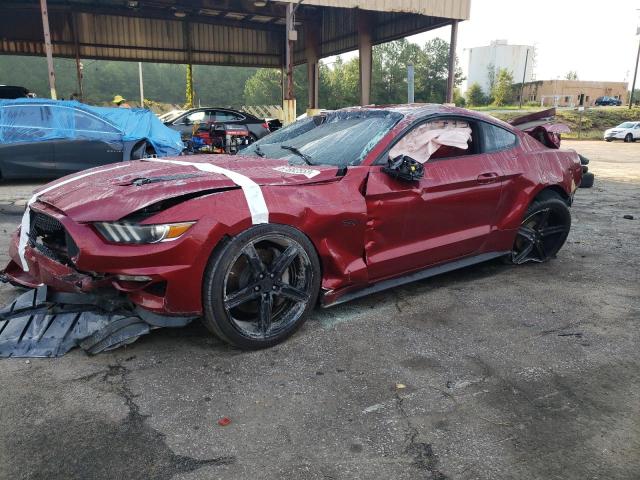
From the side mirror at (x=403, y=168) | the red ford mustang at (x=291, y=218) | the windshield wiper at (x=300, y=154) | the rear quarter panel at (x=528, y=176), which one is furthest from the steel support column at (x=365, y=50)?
the side mirror at (x=403, y=168)

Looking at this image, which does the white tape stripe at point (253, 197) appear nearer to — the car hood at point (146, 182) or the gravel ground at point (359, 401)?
the car hood at point (146, 182)

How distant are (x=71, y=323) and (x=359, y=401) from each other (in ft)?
5.80

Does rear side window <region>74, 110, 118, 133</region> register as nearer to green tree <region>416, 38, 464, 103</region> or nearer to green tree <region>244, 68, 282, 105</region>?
green tree <region>416, 38, 464, 103</region>

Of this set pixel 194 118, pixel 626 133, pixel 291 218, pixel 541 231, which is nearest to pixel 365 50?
pixel 194 118

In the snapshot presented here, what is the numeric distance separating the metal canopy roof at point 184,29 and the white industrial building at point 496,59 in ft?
342

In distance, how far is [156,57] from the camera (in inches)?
899

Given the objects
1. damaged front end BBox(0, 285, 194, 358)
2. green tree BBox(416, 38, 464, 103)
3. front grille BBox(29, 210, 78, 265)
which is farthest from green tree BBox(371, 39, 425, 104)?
damaged front end BBox(0, 285, 194, 358)

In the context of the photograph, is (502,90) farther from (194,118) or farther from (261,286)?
(261,286)

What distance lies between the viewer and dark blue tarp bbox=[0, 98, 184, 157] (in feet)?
28.6

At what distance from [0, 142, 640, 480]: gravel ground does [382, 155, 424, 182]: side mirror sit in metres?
0.98

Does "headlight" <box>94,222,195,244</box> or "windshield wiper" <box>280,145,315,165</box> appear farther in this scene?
"windshield wiper" <box>280,145,315,165</box>

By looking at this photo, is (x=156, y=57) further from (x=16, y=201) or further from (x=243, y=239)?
(x=243, y=239)

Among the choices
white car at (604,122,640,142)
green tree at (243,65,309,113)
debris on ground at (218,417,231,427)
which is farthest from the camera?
green tree at (243,65,309,113)

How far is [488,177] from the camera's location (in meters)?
4.12
